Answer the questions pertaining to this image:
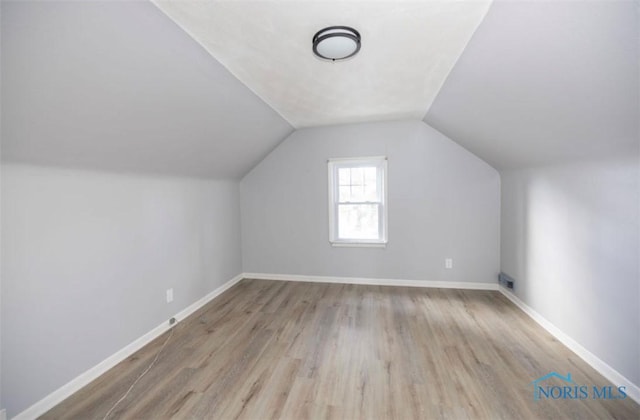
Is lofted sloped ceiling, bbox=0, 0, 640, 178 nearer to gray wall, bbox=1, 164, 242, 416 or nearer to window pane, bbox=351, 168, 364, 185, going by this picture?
gray wall, bbox=1, 164, 242, 416

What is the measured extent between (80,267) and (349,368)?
2147mm

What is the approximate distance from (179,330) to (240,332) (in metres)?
0.64

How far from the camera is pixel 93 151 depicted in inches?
71.2

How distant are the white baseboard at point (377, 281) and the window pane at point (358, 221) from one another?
2.12 ft

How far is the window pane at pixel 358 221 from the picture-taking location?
12.9 feet

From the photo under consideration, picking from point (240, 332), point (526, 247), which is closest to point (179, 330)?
point (240, 332)

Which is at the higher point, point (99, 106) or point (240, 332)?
point (99, 106)

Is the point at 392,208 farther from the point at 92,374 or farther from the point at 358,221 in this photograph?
the point at 92,374

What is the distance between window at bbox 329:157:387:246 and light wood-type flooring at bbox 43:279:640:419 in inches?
42.9

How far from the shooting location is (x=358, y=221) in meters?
3.98

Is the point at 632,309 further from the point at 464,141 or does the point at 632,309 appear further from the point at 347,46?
the point at 347,46

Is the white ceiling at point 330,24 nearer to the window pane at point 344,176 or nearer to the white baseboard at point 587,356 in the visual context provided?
the window pane at point 344,176

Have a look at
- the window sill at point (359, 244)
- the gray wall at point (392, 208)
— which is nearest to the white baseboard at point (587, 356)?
the gray wall at point (392, 208)

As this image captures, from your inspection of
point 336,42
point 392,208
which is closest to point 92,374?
point 336,42
